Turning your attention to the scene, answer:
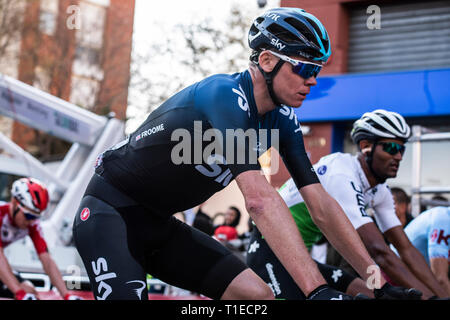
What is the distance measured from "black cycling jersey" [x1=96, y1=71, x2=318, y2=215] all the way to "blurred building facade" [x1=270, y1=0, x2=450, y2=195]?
7.92m

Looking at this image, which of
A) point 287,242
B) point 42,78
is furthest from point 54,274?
point 42,78

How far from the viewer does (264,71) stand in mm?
3035

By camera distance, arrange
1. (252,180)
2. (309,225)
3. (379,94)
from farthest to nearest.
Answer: (379,94)
(309,225)
(252,180)

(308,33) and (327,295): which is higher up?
(308,33)

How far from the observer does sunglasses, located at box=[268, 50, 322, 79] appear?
2922mm

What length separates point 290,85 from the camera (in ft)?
9.80

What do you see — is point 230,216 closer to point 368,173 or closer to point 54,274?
point 54,274

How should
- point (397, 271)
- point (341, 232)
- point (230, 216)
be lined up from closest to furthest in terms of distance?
point (341, 232) → point (397, 271) → point (230, 216)

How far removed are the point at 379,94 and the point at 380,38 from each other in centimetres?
183

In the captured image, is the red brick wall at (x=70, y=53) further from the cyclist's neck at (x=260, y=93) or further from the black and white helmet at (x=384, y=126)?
the cyclist's neck at (x=260, y=93)

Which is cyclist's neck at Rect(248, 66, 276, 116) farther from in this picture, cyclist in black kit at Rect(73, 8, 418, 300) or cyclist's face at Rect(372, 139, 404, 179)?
cyclist's face at Rect(372, 139, 404, 179)

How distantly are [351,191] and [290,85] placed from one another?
113cm

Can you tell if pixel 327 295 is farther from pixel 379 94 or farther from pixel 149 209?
pixel 379 94

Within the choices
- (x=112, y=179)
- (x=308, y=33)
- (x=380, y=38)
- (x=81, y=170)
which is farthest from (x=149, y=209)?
(x=380, y=38)
